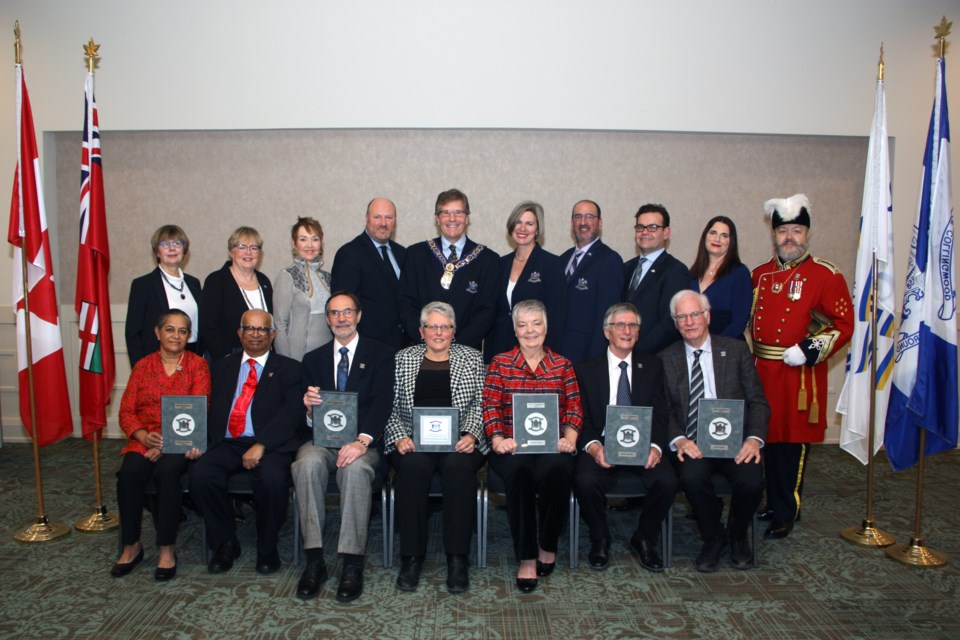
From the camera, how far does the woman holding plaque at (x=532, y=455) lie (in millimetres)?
3365

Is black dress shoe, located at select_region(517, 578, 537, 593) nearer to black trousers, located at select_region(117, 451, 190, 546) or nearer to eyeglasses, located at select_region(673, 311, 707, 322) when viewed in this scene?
eyeglasses, located at select_region(673, 311, 707, 322)

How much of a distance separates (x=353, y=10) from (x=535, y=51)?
4.83 ft

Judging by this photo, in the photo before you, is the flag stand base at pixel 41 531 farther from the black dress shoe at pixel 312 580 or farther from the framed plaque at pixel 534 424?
the framed plaque at pixel 534 424

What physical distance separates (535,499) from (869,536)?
1.96 meters

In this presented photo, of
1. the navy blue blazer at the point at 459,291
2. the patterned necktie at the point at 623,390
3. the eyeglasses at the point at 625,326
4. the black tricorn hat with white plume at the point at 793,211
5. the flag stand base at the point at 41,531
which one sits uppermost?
the black tricorn hat with white plume at the point at 793,211

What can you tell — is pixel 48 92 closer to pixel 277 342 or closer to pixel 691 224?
pixel 277 342

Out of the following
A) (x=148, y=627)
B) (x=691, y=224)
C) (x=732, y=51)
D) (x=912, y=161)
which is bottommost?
(x=148, y=627)

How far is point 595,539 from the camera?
3545 mm

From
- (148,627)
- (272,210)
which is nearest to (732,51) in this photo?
(272,210)

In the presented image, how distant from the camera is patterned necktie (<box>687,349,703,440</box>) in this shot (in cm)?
362

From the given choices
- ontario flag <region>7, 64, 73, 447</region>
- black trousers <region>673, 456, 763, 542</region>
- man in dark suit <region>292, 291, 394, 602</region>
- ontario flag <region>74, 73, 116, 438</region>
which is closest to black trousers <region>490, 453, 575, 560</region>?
black trousers <region>673, 456, 763, 542</region>

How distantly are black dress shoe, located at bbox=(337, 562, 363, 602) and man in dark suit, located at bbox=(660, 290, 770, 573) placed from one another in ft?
5.39

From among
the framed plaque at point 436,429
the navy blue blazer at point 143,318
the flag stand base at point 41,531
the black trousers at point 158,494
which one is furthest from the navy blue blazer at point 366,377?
the flag stand base at point 41,531

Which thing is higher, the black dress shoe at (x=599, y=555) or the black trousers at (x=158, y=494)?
the black trousers at (x=158, y=494)
